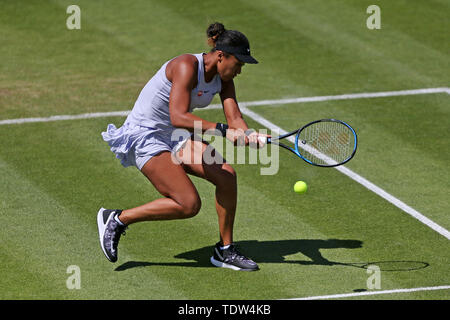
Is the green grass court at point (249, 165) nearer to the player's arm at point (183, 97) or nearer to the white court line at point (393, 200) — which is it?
the white court line at point (393, 200)

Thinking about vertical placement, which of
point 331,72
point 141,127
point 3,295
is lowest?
point 3,295

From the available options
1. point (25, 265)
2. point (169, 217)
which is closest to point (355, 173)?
point (169, 217)

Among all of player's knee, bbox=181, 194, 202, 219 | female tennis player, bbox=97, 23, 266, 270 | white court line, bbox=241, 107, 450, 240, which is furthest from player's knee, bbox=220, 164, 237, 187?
white court line, bbox=241, 107, 450, 240

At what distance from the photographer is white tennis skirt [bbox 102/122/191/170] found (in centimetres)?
994

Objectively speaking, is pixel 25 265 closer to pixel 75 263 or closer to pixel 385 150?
pixel 75 263

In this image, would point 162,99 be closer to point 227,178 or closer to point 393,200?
point 227,178

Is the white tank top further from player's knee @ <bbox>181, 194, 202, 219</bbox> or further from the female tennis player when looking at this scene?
player's knee @ <bbox>181, 194, 202, 219</bbox>

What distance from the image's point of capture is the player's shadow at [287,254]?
10.0 m

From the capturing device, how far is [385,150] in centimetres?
1343

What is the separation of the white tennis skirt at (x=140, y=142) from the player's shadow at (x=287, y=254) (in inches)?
41.9

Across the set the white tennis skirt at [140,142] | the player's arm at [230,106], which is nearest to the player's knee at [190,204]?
the white tennis skirt at [140,142]

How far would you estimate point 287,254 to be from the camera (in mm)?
10375

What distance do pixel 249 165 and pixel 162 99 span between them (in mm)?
3358

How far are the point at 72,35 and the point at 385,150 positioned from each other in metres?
7.13
